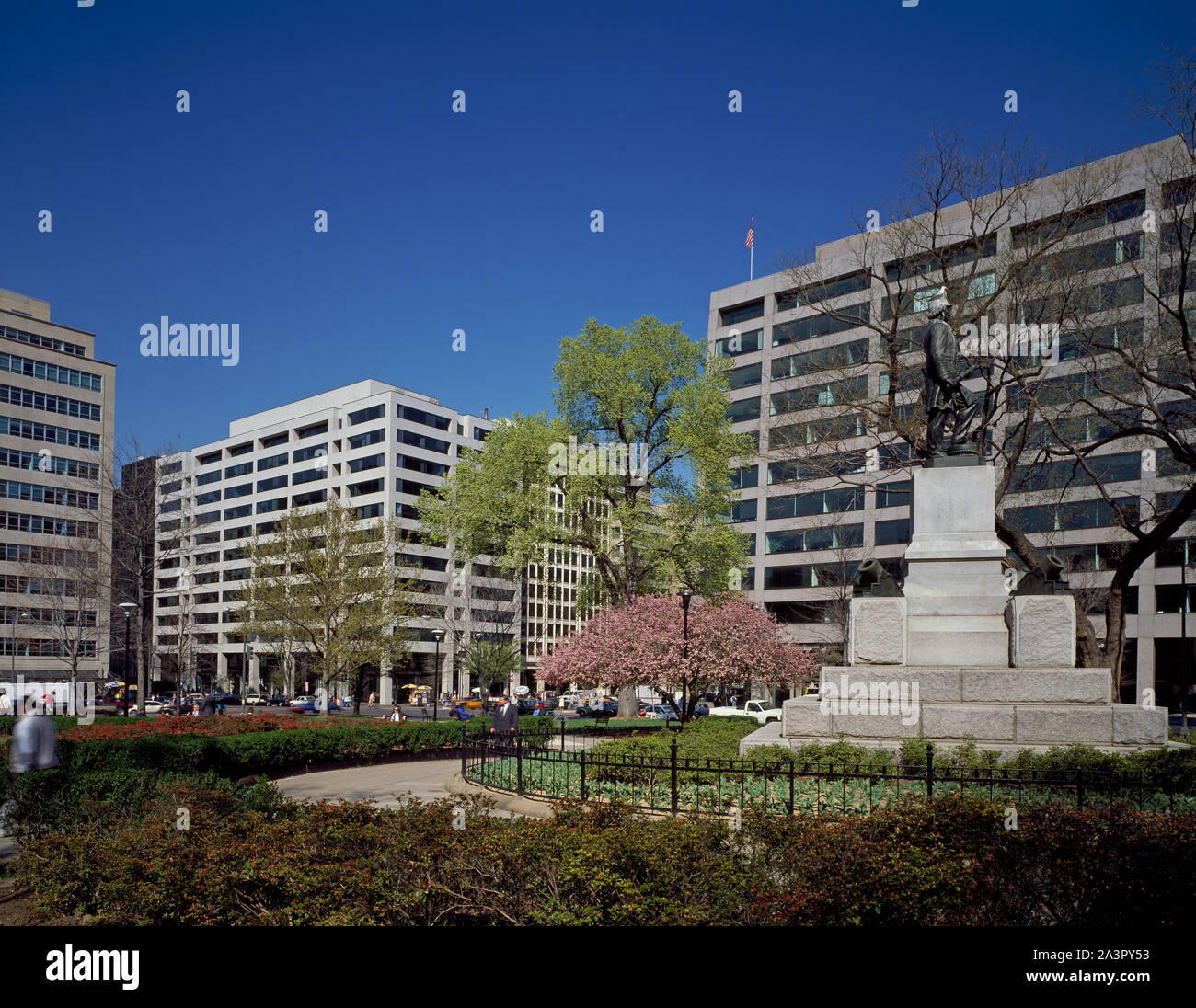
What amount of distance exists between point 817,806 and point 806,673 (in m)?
22.6

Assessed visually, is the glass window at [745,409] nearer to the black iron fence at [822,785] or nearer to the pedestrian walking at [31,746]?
the black iron fence at [822,785]

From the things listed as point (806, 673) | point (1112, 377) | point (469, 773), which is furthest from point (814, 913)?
point (806, 673)

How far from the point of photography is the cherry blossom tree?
2905 centimetres

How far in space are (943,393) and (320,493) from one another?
84441 millimetres

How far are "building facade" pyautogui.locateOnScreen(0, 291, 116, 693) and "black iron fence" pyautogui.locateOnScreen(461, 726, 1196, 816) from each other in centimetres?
6244

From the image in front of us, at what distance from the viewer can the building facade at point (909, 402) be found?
80.7 feet

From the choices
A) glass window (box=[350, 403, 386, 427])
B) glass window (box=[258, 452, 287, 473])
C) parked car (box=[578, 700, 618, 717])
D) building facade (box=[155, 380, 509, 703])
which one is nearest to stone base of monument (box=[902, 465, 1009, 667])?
parked car (box=[578, 700, 618, 717])

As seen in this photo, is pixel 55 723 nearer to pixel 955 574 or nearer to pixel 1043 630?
pixel 955 574

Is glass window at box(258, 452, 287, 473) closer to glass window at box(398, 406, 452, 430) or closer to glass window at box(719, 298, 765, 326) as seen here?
glass window at box(398, 406, 452, 430)

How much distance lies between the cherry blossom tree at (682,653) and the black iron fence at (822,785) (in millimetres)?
14524

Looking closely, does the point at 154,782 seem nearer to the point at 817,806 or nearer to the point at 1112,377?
the point at 817,806

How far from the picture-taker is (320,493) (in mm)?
92188

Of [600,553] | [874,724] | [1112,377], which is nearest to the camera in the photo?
[874,724]

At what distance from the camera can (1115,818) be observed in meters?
7.45
